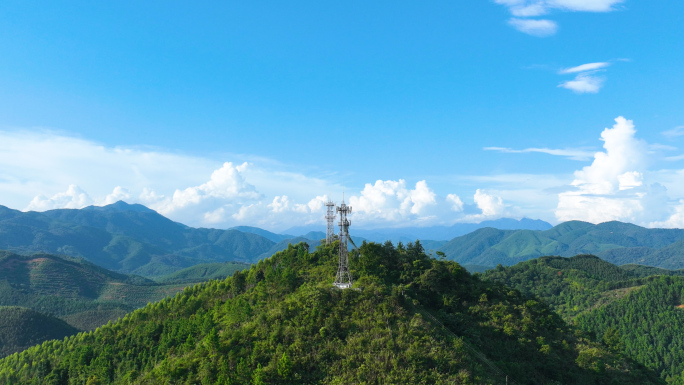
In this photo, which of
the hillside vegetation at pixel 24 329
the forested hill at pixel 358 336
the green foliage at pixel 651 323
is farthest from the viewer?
the hillside vegetation at pixel 24 329

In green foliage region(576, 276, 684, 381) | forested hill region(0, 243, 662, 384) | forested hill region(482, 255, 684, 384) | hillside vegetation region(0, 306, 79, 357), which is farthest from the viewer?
hillside vegetation region(0, 306, 79, 357)

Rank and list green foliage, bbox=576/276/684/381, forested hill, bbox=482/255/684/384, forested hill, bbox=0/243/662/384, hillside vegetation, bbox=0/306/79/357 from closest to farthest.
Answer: forested hill, bbox=0/243/662/384, green foliage, bbox=576/276/684/381, forested hill, bbox=482/255/684/384, hillside vegetation, bbox=0/306/79/357

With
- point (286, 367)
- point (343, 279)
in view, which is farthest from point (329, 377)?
point (343, 279)

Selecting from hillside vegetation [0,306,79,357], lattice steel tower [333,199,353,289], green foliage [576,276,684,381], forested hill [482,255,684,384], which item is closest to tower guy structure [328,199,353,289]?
lattice steel tower [333,199,353,289]

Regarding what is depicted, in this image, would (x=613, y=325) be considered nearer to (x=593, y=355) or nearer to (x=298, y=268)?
(x=593, y=355)

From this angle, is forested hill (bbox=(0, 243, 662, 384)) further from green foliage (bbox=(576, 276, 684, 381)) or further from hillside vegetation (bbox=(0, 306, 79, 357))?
hillside vegetation (bbox=(0, 306, 79, 357))

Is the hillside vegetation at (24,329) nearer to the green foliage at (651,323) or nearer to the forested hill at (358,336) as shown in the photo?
the forested hill at (358,336)

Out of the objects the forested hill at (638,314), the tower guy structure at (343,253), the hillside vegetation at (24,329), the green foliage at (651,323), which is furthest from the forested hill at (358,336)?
the hillside vegetation at (24,329)
